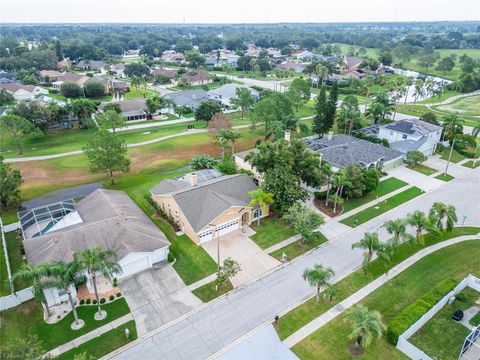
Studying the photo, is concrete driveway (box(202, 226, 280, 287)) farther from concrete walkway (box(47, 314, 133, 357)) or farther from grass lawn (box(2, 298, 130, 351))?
grass lawn (box(2, 298, 130, 351))

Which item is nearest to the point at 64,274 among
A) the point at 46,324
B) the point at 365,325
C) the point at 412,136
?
the point at 46,324

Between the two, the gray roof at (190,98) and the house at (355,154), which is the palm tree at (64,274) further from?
the gray roof at (190,98)

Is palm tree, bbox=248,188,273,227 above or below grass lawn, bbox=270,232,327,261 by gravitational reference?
above

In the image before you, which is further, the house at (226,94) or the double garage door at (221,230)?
the house at (226,94)

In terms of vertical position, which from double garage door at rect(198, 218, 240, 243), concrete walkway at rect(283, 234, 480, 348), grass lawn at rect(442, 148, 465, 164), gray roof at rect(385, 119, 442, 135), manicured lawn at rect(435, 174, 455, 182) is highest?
gray roof at rect(385, 119, 442, 135)

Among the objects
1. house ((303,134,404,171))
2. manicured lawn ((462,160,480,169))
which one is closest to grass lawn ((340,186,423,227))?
house ((303,134,404,171))

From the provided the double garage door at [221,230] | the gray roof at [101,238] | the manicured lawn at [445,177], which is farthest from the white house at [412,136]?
the gray roof at [101,238]

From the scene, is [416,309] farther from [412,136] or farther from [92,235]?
[412,136]
